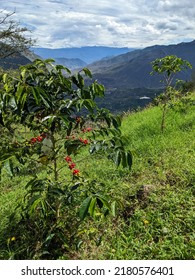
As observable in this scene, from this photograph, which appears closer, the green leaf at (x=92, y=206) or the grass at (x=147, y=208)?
the green leaf at (x=92, y=206)

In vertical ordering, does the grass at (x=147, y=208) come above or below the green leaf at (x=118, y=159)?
below

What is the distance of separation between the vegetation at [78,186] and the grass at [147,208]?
0.02m

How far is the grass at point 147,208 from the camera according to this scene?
4480mm

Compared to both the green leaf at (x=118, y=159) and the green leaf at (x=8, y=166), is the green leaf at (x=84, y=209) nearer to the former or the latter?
the green leaf at (x=118, y=159)

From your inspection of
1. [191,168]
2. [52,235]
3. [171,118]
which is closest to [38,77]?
[52,235]

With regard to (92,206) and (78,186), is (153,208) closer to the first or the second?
(78,186)

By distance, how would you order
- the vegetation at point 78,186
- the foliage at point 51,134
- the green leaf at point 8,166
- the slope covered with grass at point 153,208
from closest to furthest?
the green leaf at point 8,166 < the foliage at point 51,134 < the vegetation at point 78,186 < the slope covered with grass at point 153,208

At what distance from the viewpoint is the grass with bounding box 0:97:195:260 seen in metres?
4.48

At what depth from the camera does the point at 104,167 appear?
7.95 m

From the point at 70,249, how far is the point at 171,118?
300 inches

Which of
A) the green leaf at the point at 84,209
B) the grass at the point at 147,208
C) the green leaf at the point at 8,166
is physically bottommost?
the grass at the point at 147,208

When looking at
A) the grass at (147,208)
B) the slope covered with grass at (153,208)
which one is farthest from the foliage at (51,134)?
the slope covered with grass at (153,208)

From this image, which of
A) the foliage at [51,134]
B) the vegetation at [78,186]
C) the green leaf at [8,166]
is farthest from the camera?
the vegetation at [78,186]
